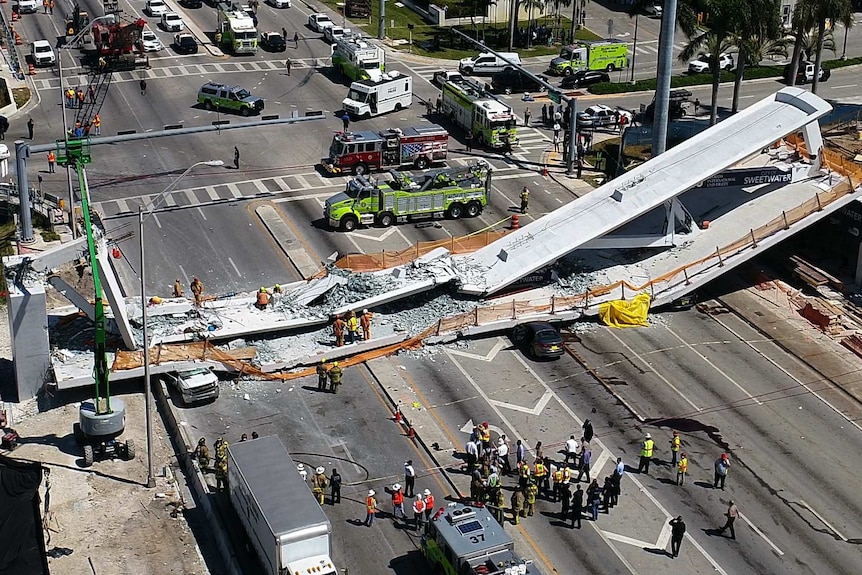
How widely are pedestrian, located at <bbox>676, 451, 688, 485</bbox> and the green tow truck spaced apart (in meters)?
25.7

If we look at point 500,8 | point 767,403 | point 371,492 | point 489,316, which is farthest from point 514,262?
point 500,8

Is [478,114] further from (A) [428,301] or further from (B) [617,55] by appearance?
(A) [428,301]

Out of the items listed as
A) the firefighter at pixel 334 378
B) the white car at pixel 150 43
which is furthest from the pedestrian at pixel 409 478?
the white car at pixel 150 43

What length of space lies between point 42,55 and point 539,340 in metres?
56.7

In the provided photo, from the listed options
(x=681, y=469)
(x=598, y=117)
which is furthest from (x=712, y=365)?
(x=598, y=117)

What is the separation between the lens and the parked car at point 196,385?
159 feet

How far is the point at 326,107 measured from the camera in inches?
3435

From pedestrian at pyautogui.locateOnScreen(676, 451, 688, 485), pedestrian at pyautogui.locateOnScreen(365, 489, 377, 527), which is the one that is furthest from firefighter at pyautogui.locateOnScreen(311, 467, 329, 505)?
pedestrian at pyautogui.locateOnScreen(676, 451, 688, 485)

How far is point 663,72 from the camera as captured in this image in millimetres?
66125

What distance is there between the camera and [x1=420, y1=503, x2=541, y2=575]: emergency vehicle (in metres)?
37.0

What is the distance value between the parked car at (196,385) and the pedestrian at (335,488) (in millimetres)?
7834

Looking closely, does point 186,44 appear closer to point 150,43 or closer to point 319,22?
point 150,43

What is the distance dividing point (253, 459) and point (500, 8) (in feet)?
245

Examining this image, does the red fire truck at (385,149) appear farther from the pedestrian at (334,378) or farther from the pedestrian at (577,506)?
the pedestrian at (577,506)
